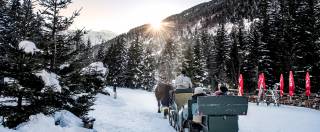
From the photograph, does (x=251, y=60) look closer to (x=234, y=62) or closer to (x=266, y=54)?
(x=266, y=54)

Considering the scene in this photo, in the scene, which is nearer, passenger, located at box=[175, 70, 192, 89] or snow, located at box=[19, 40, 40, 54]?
snow, located at box=[19, 40, 40, 54]

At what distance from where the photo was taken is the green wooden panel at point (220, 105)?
9077mm

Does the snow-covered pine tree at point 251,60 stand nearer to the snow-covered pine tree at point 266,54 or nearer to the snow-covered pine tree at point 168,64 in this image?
the snow-covered pine tree at point 266,54

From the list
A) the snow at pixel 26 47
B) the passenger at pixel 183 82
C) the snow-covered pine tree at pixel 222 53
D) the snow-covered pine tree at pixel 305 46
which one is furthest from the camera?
the snow-covered pine tree at pixel 222 53

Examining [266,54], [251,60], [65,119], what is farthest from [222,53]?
[65,119]

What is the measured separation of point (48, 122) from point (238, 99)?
492cm

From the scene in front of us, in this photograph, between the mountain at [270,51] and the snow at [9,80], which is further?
the mountain at [270,51]

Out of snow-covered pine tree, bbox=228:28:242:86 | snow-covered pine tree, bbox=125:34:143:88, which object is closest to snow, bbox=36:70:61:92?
snow-covered pine tree, bbox=228:28:242:86

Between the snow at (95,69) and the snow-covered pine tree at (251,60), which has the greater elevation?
the snow-covered pine tree at (251,60)

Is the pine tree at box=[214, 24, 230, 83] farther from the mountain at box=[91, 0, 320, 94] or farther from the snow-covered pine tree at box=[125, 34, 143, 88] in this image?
the snow-covered pine tree at box=[125, 34, 143, 88]

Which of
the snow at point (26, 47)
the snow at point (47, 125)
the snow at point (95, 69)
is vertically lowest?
the snow at point (47, 125)

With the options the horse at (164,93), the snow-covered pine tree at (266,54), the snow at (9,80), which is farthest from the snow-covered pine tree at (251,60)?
the snow at (9,80)

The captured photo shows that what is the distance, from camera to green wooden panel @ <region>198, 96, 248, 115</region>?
9077 mm

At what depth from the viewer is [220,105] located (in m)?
9.09
